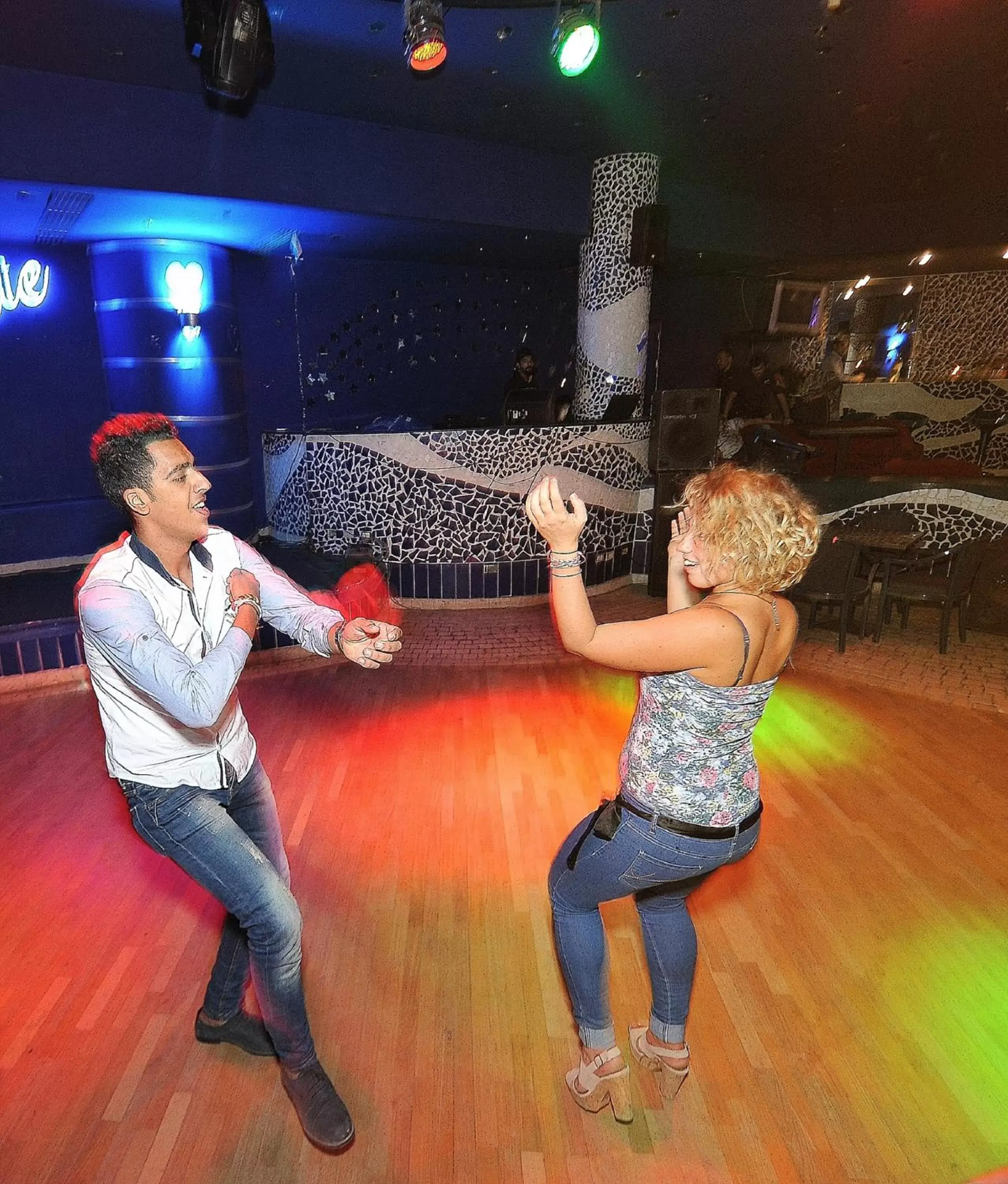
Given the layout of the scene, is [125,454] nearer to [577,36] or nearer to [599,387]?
[577,36]

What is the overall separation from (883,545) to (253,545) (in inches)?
232

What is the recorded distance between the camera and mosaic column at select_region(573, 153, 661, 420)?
683cm

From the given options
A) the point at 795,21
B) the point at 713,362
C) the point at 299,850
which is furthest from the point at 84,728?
the point at 713,362

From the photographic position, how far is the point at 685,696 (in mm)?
1450

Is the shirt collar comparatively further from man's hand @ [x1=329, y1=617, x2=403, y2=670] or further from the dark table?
the dark table

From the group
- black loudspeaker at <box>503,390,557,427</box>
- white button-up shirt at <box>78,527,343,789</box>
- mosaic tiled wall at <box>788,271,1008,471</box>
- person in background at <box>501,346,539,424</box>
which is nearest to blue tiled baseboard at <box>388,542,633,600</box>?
black loudspeaker at <box>503,390,557,427</box>

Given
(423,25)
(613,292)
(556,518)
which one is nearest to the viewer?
(556,518)

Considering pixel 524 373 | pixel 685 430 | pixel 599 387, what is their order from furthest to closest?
pixel 524 373
pixel 599 387
pixel 685 430

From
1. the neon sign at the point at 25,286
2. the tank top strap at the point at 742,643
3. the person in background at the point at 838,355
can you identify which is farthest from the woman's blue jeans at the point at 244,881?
the person in background at the point at 838,355

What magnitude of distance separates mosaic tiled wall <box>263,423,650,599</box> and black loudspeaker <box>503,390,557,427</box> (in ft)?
1.64

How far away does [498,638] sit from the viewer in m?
5.39

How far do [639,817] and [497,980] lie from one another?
109 cm

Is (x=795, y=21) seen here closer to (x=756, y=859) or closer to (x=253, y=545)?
(x=756, y=859)

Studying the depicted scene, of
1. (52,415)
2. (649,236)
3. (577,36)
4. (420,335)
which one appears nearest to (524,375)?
(420,335)
